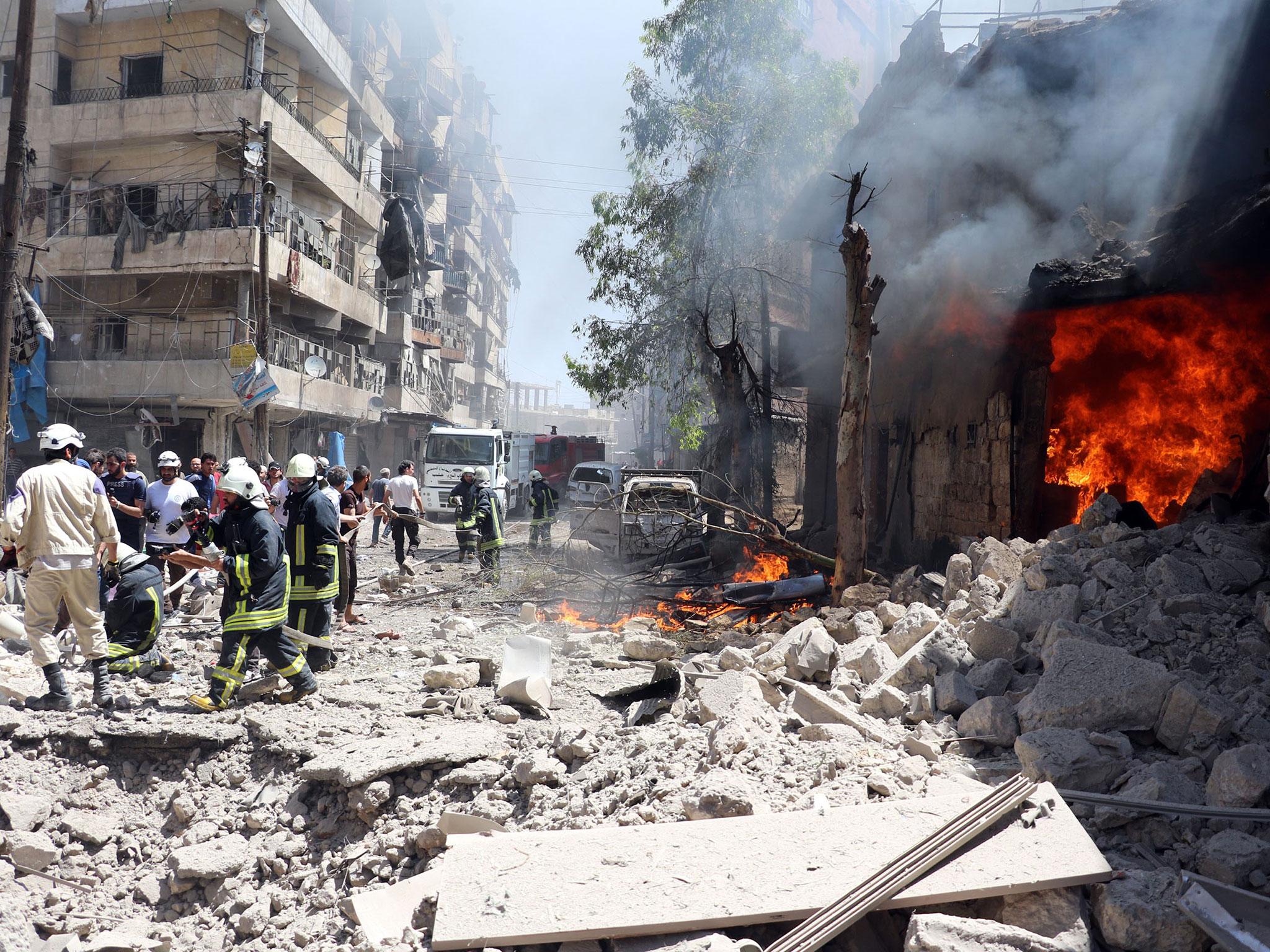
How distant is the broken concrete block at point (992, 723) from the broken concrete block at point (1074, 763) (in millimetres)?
444

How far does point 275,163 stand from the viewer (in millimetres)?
21625

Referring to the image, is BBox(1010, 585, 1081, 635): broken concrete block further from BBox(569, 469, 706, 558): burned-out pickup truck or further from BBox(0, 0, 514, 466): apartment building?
BBox(0, 0, 514, 466): apartment building

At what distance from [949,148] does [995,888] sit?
39.4 ft

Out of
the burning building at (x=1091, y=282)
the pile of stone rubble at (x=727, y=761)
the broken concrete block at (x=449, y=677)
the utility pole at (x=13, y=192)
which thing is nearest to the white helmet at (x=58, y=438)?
the pile of stone rubble at (x=727, y=761)

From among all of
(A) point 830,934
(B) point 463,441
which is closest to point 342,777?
(A) point 830,934

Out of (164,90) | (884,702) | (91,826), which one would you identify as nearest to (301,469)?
(91,826)

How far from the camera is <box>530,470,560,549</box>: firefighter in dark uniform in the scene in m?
15.3

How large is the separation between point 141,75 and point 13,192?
1346 centimetres

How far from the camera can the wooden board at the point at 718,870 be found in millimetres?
2941

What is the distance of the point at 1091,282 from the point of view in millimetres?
8164

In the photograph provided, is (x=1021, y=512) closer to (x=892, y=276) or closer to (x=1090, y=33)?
(x=892, y=276)

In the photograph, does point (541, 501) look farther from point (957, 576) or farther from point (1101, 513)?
point (1101, 513)

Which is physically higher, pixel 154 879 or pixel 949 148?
pixel 949 148

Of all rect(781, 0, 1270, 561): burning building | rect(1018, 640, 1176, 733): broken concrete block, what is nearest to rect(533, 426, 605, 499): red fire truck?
rect(781, 0, 1270, 561): burning building
